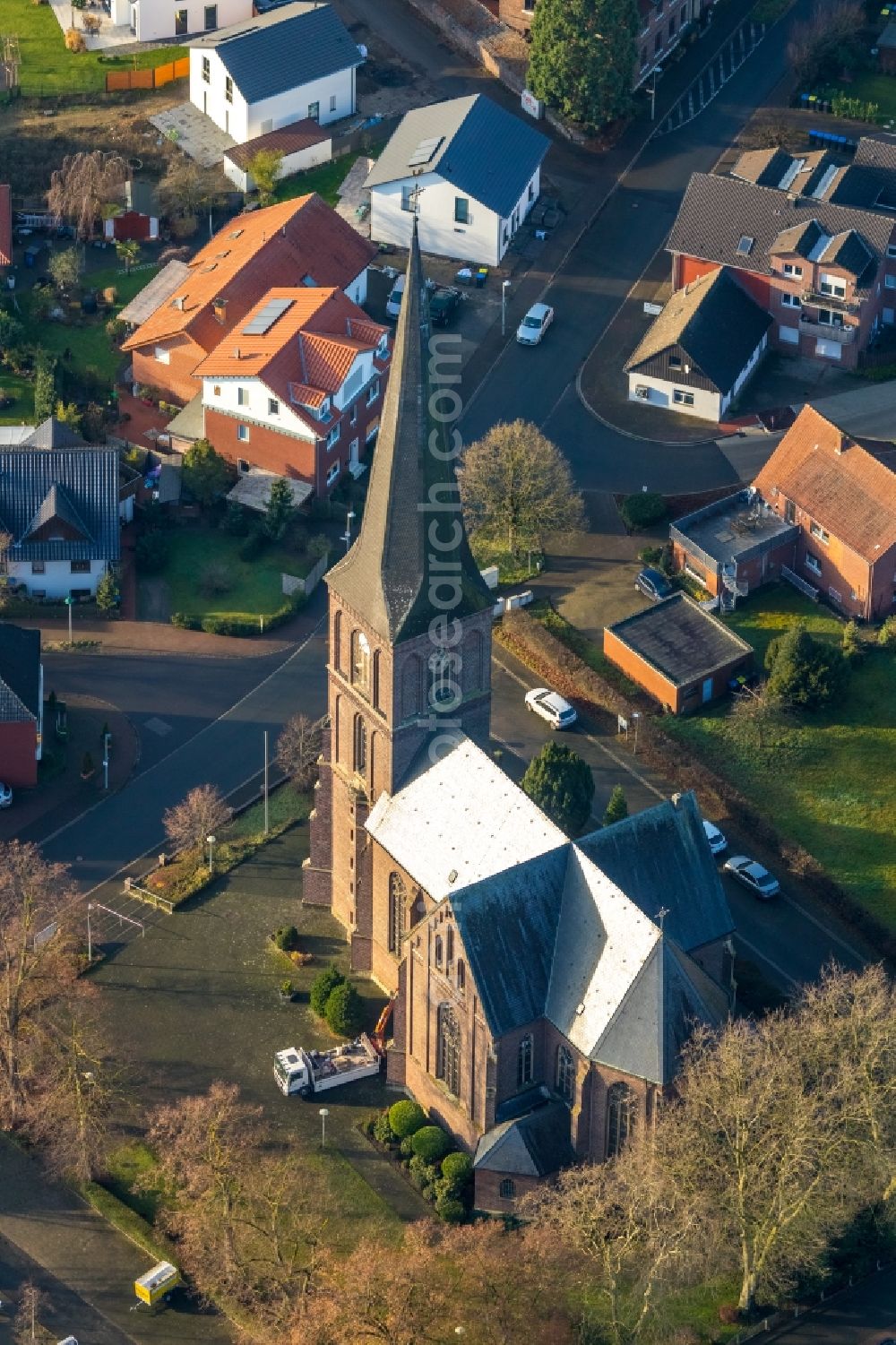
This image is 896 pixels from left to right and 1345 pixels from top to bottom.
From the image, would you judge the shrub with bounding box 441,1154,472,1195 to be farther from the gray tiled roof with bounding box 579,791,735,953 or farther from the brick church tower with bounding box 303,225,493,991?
the gray tiled roof with bounding box 579,791,735,953

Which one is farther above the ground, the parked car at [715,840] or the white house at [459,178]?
the white house at [459,178]

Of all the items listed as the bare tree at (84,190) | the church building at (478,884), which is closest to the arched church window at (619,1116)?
the church building at (478,884)

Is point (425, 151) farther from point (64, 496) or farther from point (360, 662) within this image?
point (360, 662)

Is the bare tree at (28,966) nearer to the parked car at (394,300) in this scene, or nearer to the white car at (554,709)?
the white car at (554,709)

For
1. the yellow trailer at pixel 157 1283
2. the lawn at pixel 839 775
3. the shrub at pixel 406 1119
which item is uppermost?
the lawn at pixel 839 775

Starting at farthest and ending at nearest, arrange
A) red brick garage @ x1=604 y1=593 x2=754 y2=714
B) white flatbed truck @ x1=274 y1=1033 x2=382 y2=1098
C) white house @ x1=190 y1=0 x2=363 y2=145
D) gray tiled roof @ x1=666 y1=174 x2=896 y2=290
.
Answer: white house @ x1=190 y1=0 x2=363 y2=145 < gray tiled roof @ x1=666 y1=174 x2=896 y2=290 < red brick garage @ x1=604 y1=593 x2=754 y2=714 < white flatbed truck @ x1=274 y1=1033 x2=382 y2=1098

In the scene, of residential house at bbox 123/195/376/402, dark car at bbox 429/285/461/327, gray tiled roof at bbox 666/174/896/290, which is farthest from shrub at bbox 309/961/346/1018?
gray tiled roof at bbox 666/174/896/290

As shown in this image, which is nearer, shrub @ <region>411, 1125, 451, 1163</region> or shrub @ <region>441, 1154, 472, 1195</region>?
shrub @ <region>441, 1154, 472, 1195</region>
